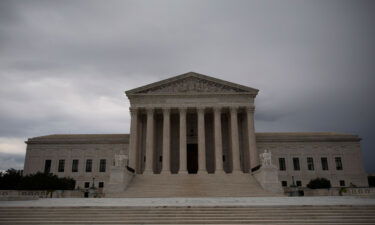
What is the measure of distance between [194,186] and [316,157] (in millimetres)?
26065

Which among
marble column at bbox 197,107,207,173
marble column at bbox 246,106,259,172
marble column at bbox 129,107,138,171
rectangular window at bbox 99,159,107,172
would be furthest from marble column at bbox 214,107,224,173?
rectangular window at bbox 99,159,107,172

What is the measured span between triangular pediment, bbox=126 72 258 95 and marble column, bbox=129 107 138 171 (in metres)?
3.08

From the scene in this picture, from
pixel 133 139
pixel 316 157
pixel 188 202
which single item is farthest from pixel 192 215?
pixel 316 157

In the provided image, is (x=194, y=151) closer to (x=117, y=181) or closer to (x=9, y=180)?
(x=117, y=181)

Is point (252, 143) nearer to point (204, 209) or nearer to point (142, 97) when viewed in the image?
point (142, 97)

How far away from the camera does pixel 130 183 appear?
34.9 metres

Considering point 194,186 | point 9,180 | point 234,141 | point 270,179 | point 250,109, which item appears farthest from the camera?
point 250,109

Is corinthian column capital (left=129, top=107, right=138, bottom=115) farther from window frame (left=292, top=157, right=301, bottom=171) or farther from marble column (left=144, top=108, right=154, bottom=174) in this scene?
window frame (left=292, top=157, right=301, bottom=171)

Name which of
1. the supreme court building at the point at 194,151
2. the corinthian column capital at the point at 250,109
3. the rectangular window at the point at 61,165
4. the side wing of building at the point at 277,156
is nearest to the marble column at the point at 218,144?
the supreme court building at the point at 194,151

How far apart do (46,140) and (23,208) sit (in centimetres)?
3934

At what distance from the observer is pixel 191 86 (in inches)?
1710

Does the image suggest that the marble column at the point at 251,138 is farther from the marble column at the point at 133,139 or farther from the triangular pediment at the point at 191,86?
the marble column at the point at 133,139

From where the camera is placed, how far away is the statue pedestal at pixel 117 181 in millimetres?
31453

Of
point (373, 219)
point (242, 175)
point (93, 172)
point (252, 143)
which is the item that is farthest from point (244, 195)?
point (93, 172)
